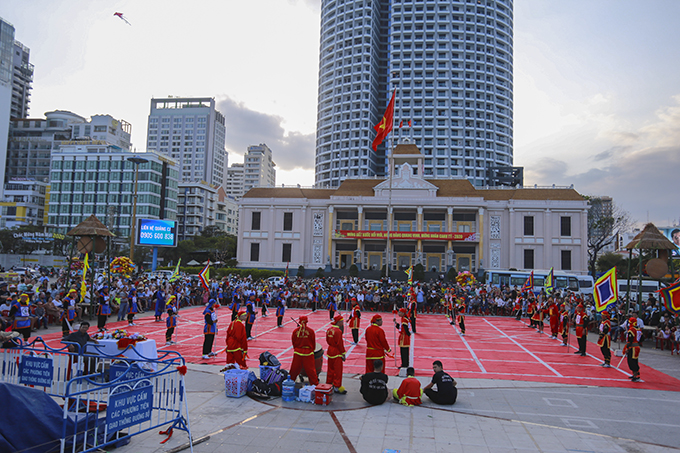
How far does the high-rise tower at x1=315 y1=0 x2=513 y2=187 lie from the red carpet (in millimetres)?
72728

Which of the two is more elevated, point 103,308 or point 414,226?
point 414,226

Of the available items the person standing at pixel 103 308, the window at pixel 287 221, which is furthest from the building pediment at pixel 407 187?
the person standing at pixel 103 308

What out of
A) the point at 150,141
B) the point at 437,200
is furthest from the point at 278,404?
the point at 150,141

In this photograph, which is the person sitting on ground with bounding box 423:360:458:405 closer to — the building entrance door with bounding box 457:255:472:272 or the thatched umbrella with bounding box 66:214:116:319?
the thatched umbrella with bounding box 66:214:116:319

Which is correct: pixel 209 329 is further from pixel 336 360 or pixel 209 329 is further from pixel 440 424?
pixel 440 424

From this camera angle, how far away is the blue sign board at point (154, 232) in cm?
4953

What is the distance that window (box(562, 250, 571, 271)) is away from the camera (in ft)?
171

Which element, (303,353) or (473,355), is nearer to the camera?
(303,353)

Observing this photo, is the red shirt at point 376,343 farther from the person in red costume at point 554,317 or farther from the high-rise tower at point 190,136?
the high-rise tower at point 190,136

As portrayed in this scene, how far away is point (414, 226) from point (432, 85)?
167 ft

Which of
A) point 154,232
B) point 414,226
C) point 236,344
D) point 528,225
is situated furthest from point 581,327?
point 154,232

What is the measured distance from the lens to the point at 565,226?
52375 millimetres

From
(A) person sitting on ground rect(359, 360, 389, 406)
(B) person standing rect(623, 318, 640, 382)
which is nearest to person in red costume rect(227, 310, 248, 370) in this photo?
(A) person sitting on ground rect(359, 360, 389, 406)

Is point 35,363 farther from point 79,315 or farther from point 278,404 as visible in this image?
point 79,315
